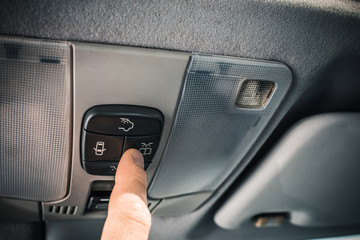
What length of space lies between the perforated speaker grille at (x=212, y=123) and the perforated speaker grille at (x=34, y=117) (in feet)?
0.69

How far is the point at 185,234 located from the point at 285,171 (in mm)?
397

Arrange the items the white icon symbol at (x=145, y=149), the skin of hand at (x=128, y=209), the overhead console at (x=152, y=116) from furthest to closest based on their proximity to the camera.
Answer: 1. the white icon symbol at (x=145, y=149)
2. the overhead console at (x=152, y=116)
3. the skin of hand at (x=128, y=209)

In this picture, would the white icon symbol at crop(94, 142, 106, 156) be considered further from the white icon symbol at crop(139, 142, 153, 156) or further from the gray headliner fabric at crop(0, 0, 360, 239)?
the gray headliner fabric at crop(0, 0, 360, 239)

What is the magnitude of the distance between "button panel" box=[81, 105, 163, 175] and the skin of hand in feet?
0.22

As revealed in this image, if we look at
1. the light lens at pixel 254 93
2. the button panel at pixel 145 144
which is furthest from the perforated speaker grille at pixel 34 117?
the light lens at pixel 254 93

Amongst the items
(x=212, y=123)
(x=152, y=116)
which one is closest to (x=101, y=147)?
(x=152, y=116)

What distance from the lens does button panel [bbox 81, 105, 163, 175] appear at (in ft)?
1.83

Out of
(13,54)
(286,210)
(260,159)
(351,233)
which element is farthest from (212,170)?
(351,233)

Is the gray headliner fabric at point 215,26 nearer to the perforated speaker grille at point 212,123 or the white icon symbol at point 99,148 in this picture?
the perforated speaker grille at point 212,123

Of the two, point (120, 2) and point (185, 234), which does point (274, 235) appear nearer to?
point (185, 234)

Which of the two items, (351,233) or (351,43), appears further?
(351,233)

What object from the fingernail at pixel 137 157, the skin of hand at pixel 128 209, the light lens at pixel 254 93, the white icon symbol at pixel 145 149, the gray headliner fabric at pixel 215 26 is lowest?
the white icon symbol at pixel 145 149

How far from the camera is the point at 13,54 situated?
469 millimetres

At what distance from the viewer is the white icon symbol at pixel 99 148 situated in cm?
59
